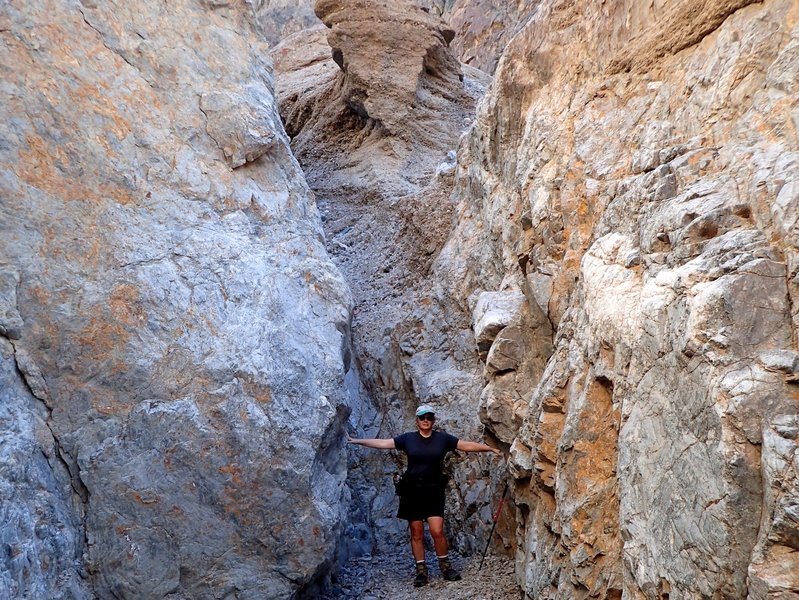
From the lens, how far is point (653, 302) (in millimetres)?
3854

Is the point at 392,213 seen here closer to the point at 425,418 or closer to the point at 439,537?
the point at 425,418

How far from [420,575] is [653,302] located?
3370mm

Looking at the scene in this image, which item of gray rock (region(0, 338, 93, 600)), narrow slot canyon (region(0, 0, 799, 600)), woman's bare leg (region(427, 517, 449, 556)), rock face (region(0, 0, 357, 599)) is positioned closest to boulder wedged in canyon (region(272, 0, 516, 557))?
narrow slot canyon (region(0, 0, 799, 600))

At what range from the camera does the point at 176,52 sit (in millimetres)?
6902

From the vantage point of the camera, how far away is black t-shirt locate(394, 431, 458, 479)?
6.33m

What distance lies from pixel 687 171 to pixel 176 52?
471 cm

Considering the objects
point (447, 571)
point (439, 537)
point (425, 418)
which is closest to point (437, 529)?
point (439, 537)

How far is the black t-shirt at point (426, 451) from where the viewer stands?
249 inches

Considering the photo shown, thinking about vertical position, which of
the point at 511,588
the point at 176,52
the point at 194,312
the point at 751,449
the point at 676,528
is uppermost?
the point at 176,52

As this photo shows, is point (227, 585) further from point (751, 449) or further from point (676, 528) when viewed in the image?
point (751, 449)

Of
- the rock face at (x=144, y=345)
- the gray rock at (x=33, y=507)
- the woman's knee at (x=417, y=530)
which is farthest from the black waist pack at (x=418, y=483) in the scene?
the gray rock at (x=33, y=507)

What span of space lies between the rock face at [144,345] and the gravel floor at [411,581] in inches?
27.6

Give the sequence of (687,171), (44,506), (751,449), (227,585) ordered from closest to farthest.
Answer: (751,449), (687,171), (44,506), (227,585)

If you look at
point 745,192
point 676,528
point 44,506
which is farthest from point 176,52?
point 676,528
